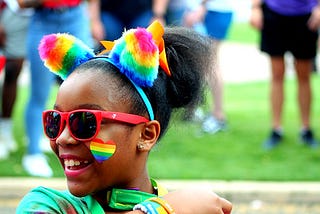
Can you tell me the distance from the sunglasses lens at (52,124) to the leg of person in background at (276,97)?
16.8 feet

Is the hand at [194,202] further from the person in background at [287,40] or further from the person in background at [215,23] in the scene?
the person in background at [215,23]

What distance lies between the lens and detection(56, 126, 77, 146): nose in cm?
212

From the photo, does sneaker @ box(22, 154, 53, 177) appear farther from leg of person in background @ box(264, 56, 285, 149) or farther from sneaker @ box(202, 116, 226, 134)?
leg of person in background @ box(264, 56, 285, 149)

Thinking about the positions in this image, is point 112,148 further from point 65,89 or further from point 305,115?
point 305,115

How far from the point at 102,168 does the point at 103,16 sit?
5.41 m

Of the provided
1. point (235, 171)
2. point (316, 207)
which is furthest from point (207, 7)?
point (316, 207)

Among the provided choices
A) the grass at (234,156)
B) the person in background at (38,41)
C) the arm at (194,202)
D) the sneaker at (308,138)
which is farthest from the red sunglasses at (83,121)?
the sneaker at (308,138)

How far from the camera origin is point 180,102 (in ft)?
7.96

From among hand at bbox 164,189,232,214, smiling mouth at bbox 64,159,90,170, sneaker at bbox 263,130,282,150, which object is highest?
smiling mouth at bbox 64,159,90,170

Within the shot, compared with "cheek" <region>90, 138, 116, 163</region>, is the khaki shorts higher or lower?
lower

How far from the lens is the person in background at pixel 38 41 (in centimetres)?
621

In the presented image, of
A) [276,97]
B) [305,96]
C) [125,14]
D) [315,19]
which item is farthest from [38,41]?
[305,96]

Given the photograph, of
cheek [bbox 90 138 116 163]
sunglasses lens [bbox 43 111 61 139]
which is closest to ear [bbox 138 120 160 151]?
cheek [bbox 90 138 116 163]

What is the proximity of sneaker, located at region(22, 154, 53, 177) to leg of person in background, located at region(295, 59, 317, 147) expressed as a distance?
2.37 meters
